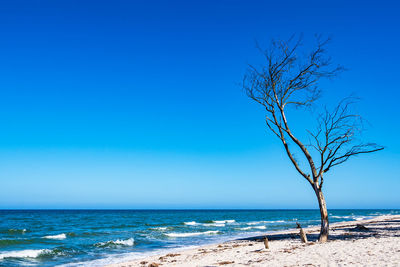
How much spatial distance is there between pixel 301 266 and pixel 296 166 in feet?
18.0

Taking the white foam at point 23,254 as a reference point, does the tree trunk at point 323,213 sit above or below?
above

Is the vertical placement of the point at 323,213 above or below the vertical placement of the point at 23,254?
above

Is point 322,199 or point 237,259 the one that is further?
point 322,199

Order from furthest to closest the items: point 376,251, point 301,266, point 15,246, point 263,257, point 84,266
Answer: point 15,246
point 84,266
point 263,257
point 376,251
point 301,266

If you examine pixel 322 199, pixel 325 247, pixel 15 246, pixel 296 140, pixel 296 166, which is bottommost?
pixel 15 246

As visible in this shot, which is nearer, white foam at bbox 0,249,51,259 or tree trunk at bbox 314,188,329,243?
tree trunk at bbox 314,188,329,243

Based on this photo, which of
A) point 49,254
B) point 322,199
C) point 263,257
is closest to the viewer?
point 263,257

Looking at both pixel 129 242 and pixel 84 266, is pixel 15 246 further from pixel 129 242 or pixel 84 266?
pixel 84 266

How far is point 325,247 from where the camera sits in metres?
11.7

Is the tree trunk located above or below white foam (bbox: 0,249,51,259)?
above

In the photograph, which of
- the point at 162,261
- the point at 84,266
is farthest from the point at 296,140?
the point at 84,266

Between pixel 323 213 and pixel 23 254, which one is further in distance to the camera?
pixel 23 254

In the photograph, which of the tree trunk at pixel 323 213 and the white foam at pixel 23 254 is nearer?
the tree trunk at pixel 323 213

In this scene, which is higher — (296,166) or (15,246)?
(296,166)
